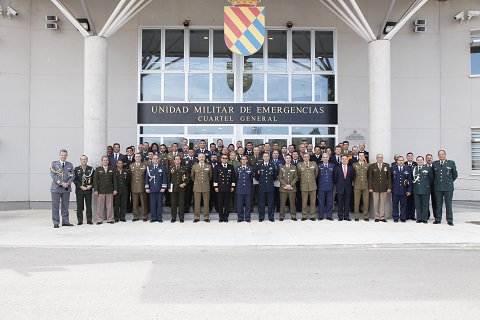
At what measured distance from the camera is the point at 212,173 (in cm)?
1161

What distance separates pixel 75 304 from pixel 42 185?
1159cm

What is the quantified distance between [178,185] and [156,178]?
25.2 inches

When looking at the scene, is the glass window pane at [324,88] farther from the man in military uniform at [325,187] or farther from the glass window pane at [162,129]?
the glass window pane at [162,129]

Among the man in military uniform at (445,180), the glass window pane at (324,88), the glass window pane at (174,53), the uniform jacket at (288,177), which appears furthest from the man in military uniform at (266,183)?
the glass window pane at (174,53)

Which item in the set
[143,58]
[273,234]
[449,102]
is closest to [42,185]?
[143,58]

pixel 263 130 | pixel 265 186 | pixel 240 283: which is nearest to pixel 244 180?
pixel 265 186

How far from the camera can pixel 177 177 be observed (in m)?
11.4

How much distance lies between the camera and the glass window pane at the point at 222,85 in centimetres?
1566

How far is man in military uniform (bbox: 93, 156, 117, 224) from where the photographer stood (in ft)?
36.8

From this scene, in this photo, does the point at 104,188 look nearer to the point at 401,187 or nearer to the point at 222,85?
the point at 222,85

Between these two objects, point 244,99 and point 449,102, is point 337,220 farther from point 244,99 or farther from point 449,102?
point 449,102

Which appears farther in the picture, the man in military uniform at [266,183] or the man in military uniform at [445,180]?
the man in military uniform at [266,183]

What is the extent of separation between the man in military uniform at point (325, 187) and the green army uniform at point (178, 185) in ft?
12.5

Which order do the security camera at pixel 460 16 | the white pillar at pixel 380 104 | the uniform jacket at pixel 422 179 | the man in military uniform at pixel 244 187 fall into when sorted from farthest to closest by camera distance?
the security camera at pixel 460 16, the white pillar at pixel 380 104, the man in military uniform at pixel 244 187, the uniform jacket at pixel 422 179
